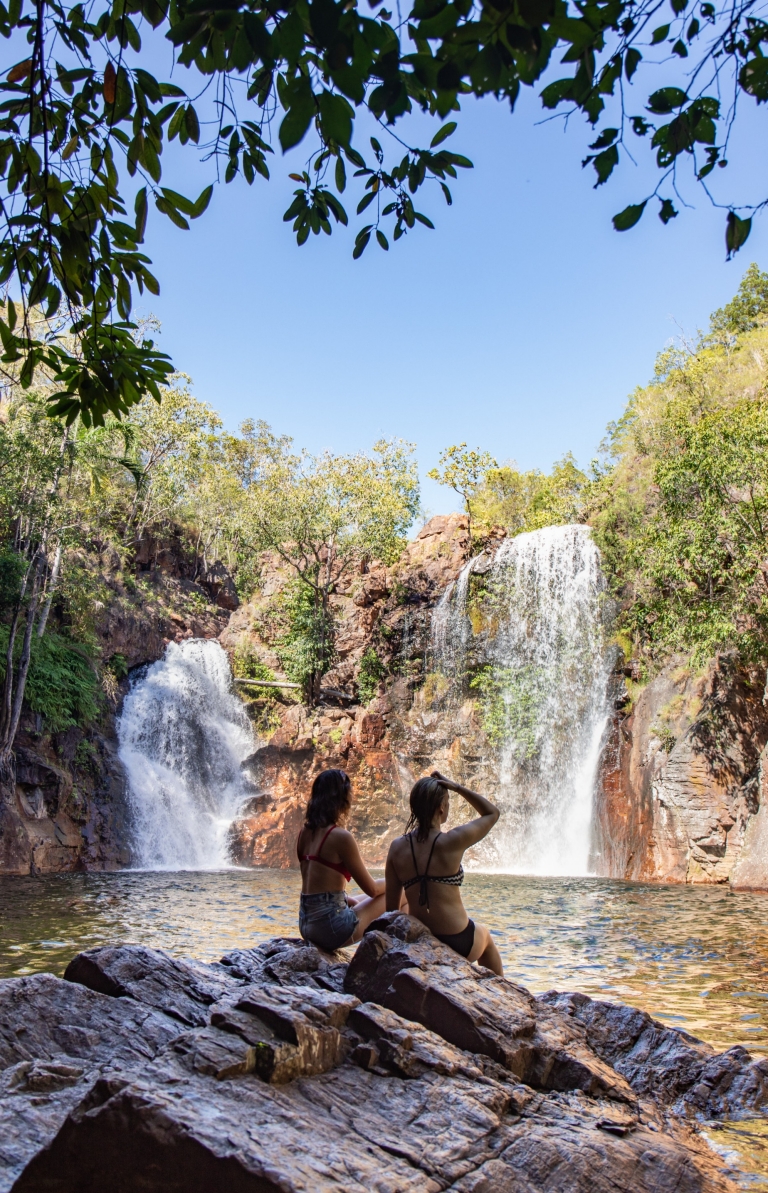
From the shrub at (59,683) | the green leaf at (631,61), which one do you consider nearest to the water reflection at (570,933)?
the green leaf at (631,61)

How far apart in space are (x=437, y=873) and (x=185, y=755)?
22607mm

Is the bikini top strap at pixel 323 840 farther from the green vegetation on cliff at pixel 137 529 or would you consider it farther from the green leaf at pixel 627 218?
the green vegetation on cliff at pixel 137 529

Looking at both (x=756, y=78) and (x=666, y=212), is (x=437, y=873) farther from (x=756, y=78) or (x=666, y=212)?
(x=756, y=78)

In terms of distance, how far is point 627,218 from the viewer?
2852 millimetres

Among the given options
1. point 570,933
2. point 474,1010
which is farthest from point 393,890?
point 570,933

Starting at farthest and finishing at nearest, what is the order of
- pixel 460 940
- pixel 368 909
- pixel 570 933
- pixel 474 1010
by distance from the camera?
pixel 570 933 → pixel 368 909 → pixel 460 940 → pixel 474 1010

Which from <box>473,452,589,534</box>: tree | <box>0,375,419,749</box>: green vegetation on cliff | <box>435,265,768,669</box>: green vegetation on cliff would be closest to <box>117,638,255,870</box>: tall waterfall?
<box>0,375,419,749</box>: green vegetation on cliff

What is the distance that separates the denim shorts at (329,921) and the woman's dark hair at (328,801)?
497mm

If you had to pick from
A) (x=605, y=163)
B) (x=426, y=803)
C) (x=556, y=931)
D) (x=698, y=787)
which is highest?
(x=605, y=163)

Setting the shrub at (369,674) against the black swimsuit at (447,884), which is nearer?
the black swimsuit at (447,884)

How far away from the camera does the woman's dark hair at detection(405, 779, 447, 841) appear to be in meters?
4.88

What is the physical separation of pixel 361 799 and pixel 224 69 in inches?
975

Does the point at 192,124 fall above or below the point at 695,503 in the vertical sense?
below

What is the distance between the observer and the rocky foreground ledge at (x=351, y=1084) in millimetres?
2260
